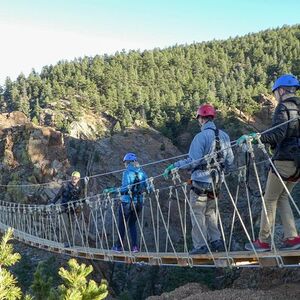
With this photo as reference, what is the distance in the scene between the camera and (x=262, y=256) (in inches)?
124

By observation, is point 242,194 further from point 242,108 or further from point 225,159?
point 225,159

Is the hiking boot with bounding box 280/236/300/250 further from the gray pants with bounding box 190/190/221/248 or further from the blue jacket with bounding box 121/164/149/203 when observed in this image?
the blue jacket with bounding box 121/164/149/203

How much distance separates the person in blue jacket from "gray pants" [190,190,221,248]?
114cm

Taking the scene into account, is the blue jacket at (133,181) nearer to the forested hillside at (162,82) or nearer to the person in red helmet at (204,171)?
the person in red helmet at (204,171)

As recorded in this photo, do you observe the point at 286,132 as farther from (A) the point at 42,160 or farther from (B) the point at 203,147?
(A) the point at 42,160

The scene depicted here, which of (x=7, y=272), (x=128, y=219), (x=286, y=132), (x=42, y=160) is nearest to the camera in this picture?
(x=7, y=272)

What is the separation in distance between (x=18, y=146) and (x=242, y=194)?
13970mm

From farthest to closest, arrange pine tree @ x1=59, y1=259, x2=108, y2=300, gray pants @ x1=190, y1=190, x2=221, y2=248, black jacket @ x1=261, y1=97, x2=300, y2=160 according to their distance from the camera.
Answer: pine tree @ x1=59, y1=259, x2=108, y2=300
gray pants @ x1=190, y1=190, x2=221, y2=248
black jacket @ x1=261, y1=97, x2=300, y2=160

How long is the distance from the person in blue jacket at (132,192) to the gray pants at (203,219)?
3.76 feet

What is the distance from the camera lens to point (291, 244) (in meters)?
3.10

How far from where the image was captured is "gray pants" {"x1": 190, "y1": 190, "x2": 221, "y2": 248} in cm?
365

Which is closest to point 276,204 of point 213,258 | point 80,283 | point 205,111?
point 213,258

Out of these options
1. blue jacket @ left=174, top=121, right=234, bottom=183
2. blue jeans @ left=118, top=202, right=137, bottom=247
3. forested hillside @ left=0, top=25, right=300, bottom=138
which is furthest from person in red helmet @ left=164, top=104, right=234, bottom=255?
forested hillside @ left=0, top=25, right=300, bottom=138

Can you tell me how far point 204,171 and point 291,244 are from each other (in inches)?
35.0
